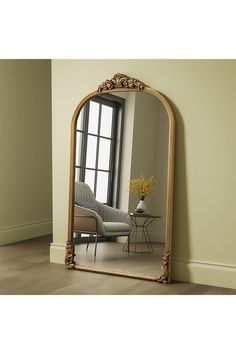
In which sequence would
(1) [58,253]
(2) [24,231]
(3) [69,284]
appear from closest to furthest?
1. (3) [69,284]
2. (1) [58,253]
3. (2) [24,231]

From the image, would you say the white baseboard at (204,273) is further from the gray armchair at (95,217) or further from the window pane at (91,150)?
the window pane at (91,150)

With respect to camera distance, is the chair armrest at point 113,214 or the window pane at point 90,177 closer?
the chair armrest at point 113,214

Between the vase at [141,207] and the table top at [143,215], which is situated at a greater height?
the vase at [141,207]

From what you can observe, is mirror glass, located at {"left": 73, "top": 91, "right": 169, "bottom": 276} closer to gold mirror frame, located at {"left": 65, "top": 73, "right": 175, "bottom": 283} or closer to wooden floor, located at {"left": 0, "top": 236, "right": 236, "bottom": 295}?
gold mirror frame, located at {"left": 65, "top": 73, "right": 175, "bottom": 283}

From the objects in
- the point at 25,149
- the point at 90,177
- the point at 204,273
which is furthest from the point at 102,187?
the point at 25,149

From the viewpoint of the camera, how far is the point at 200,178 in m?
4.64

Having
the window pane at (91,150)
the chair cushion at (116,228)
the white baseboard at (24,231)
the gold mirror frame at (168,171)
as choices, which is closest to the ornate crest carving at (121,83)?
the gold mirror frame at (168,171)

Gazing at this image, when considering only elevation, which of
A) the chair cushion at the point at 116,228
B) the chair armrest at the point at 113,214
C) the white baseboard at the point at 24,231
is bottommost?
the white baseboard at the point at 24,231

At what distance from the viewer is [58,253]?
545 centimetres

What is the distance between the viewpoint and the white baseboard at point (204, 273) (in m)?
4.53

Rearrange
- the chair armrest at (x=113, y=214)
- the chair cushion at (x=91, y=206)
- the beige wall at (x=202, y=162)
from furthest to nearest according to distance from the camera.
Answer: the chair cushion at (x=91, y=206) < the chair armrest at (x=113, y=214) < the beige wall at (x=202, y=162)

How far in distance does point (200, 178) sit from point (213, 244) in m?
0.59

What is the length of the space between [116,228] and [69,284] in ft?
2.34

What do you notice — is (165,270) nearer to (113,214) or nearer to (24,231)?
(113,214)
